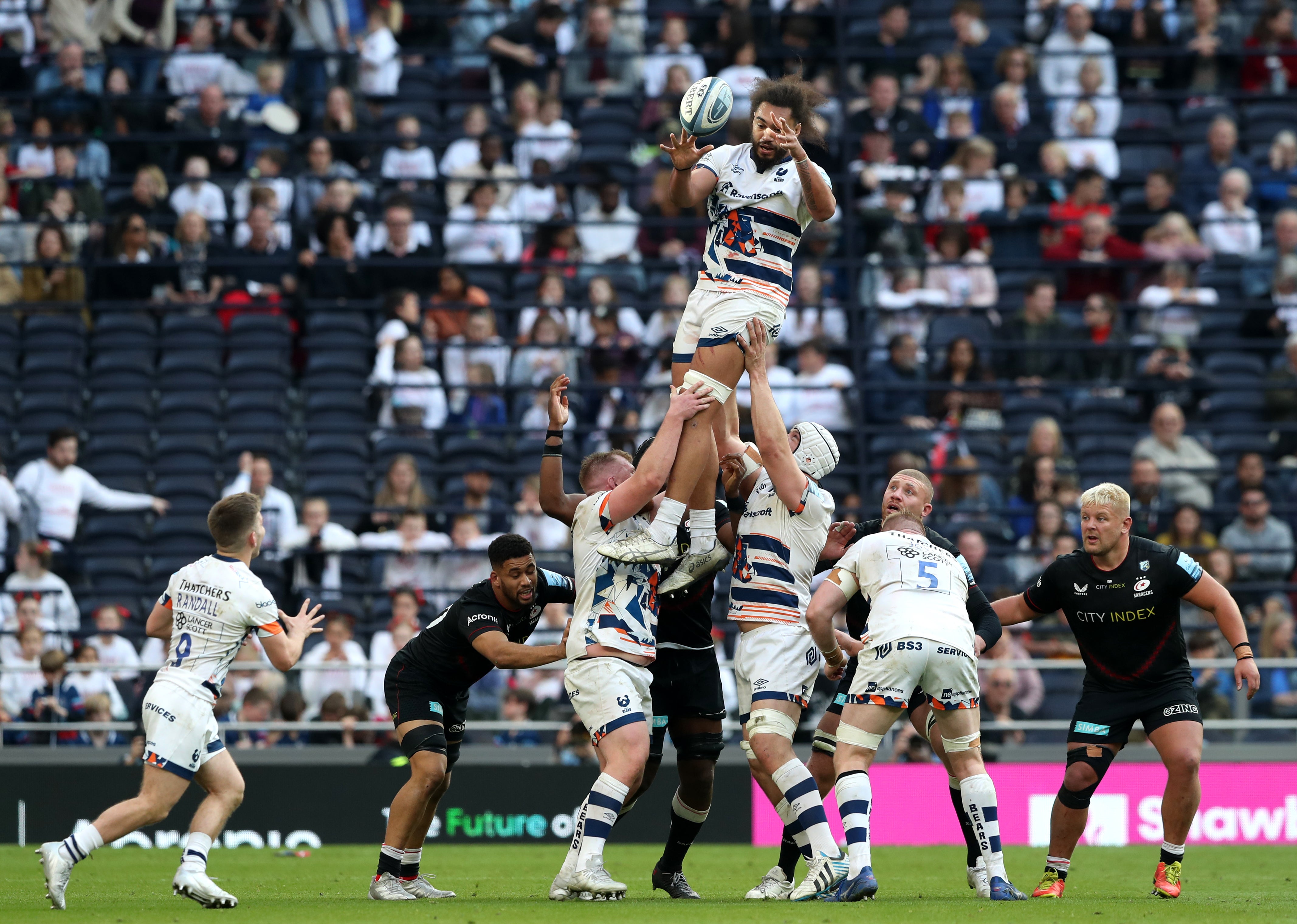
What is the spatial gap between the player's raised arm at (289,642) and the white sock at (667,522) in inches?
70.3

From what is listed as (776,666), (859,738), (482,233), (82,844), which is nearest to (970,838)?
(859,738)

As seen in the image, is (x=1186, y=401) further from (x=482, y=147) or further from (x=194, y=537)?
(x=194, y=537)

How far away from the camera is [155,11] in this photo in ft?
62.0

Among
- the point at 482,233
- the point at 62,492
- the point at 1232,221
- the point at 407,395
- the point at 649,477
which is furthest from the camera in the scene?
the point at 482,233

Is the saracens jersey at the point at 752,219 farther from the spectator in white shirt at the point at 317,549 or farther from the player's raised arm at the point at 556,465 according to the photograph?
the spectator in white shirt at the point at 317,549

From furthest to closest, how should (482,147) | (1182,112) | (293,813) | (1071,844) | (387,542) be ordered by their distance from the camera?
(1182,112)
(482,147)
(387,542)
(293,813)
(1071,844)

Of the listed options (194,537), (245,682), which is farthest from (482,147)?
(245,682)

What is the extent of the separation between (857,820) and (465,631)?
235 cm

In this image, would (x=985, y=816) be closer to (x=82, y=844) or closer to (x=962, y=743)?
(x=962, y=743)

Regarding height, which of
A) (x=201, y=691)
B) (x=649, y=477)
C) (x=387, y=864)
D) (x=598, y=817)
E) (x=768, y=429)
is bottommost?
(x=387, y=864)

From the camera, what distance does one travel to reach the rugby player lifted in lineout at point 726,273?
830cm

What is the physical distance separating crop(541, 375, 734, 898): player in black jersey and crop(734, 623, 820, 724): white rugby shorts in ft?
1.40

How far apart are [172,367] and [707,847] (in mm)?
7965

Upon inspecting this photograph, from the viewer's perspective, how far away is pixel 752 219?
8562 millimetres
